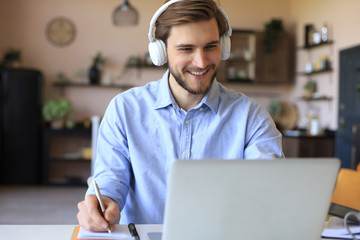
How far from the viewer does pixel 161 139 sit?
5.11ft

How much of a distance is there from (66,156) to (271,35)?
362cm

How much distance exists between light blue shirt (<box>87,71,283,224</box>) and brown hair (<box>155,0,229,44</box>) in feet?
0.74

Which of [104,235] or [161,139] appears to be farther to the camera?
[161,139]

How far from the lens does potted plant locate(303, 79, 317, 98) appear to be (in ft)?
20.7

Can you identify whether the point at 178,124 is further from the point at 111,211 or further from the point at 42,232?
the point at 42,232

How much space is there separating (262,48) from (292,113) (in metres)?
1.12

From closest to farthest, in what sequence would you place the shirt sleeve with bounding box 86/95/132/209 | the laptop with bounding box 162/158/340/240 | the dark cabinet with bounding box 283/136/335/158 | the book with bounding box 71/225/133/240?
the laptop with bounding box 162/158/340/240, the book with bounding box 71/225/133/240, the shirt sleeve with bounding box 86/95/132/209, the dark cabinet with bounding box 283/136/335/158

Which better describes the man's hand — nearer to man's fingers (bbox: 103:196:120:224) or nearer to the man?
man's fingers (bbox: 103:196:120:224)

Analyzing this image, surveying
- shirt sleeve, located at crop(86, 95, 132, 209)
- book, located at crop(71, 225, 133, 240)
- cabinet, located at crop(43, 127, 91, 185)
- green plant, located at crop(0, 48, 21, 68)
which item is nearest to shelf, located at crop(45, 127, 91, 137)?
cabinet, located at crop(43, 127, 91, 185)

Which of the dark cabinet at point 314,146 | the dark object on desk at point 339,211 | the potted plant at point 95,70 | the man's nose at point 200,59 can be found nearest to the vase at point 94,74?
the potted plant at point 95,70

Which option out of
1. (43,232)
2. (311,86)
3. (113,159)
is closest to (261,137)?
(113,159)

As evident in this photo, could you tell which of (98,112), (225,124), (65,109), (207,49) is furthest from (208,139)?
(98,112)

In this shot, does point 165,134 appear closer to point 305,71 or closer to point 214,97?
point 214,97

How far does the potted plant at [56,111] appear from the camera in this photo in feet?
20.9
